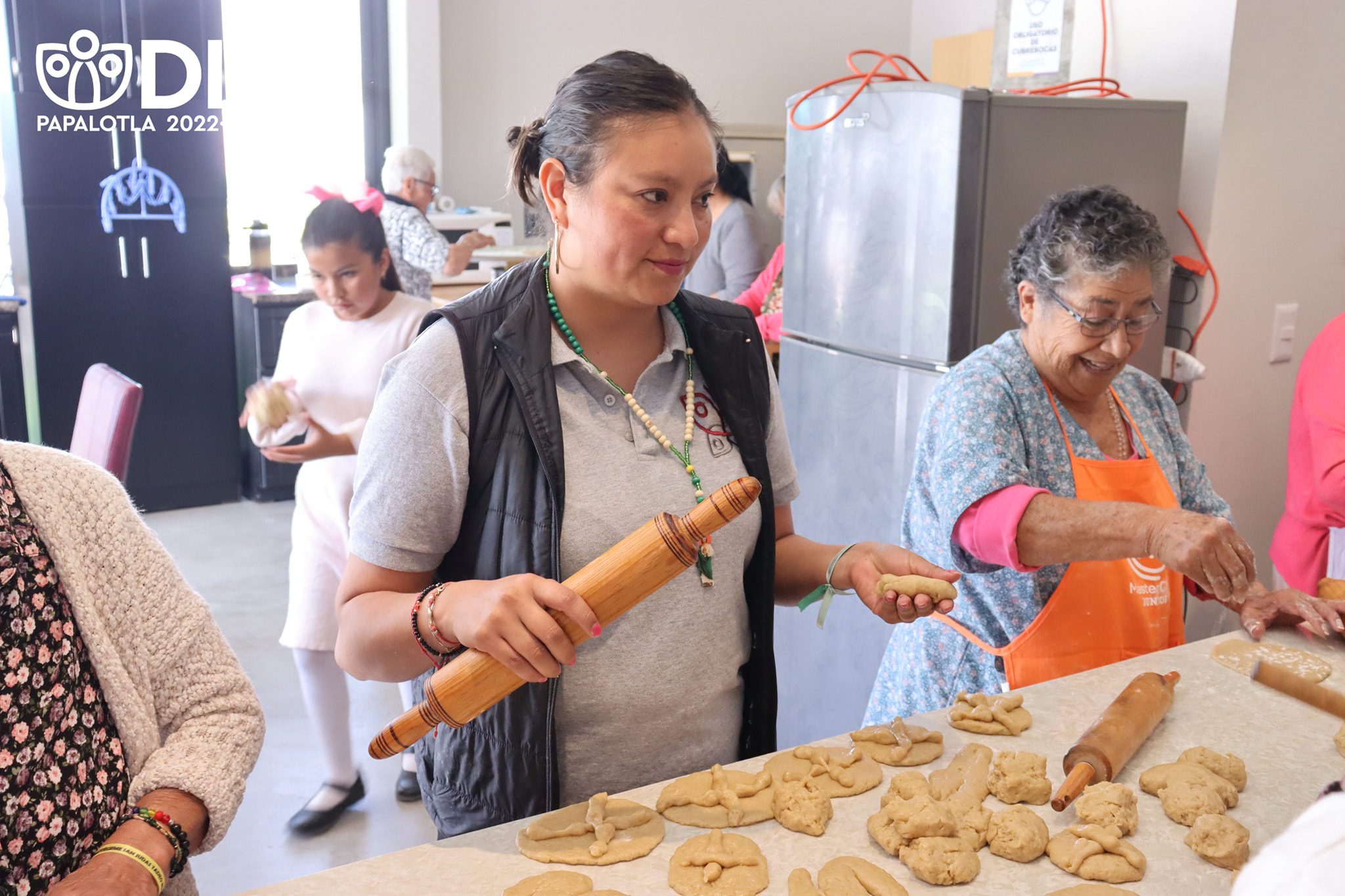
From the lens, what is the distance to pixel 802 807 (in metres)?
1.25

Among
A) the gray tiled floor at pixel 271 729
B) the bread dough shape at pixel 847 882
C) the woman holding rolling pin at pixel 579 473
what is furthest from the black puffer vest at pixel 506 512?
the gray tiled floor at pixel 271 729

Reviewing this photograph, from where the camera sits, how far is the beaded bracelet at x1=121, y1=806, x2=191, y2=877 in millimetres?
1094

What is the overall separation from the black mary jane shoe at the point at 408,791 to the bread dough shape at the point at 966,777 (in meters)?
1.95

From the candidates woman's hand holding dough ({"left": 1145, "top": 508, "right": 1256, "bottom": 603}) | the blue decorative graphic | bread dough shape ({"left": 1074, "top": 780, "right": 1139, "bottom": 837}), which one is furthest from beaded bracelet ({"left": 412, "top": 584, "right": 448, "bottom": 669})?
the blue decorative graphic

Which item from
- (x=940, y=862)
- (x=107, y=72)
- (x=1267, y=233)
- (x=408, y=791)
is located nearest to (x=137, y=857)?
(x=940, y=862)

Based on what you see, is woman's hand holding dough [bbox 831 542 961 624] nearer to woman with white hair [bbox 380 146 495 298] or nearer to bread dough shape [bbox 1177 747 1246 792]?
bread dough shape [bbox 1177 747 1246 792]

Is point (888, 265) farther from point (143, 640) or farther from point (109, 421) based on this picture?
point (143, 640)

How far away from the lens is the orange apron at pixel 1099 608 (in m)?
1.75

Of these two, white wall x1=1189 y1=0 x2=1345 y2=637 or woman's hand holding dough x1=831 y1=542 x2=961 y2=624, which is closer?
woman's hand holding dough x1=831 y1=542 x2=961 y2=624

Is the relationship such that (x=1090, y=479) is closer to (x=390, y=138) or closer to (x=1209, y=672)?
(x=1209, y=672)

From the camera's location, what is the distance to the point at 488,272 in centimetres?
544

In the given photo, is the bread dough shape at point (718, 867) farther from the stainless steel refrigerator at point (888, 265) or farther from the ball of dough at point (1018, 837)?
the stainless steel refrigerator at point (888, 265)

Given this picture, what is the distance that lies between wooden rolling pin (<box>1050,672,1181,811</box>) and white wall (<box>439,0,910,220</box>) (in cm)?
463

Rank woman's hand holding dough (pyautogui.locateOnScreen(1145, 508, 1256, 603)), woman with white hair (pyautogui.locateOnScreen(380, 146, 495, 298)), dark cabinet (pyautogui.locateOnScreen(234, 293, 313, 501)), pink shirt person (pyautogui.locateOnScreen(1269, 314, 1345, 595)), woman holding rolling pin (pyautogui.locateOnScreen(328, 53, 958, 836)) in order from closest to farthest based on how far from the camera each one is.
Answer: woman holding rolling pin (pyautogui.locateOnScreen(328, 53, 958, 836)) → woman's hand holding dough (pyautogui.locateOnScreen(1145, 508, 1256, 603)) → pink shirt person (pyautogui.locateOnScreen(1269, 314, 1345, 595)) → woman with white hair (pyautogui.locateOnScreen(380, 146, 495, 298)) → dark cabinet (pyautogui.locateOnScreen(234, 293, 313, 501))
